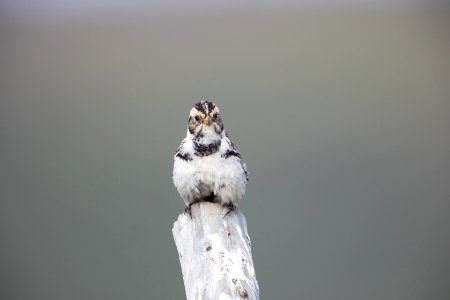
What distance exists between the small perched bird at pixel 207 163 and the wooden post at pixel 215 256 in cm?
24

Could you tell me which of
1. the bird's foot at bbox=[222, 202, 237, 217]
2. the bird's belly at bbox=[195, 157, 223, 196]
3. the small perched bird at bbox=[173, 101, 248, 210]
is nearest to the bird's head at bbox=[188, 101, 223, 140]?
the small perched bird at bbox=[173, 101, 248, 210]

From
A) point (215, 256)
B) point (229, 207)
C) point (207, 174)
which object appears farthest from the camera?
point (207, 174)

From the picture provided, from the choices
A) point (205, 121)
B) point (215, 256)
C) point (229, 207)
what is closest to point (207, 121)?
point (205, 121)

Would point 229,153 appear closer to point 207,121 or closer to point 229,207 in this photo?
point 207,121

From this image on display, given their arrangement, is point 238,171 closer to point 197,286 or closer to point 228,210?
point 228,210

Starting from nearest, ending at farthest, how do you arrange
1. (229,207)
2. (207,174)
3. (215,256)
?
(215,256)
(229,207)
(207,174)

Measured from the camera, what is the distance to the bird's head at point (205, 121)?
8.41ft

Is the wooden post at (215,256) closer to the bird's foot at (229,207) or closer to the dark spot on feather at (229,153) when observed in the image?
the bird's foot at (229,207)

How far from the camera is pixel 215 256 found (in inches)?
77.6

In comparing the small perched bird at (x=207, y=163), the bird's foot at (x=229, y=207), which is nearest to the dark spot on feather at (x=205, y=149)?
the small perched bird at (x=207, y=163)

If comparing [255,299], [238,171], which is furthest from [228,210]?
[255,299]

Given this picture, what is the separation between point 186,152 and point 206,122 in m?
0.15

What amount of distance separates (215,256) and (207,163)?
67 centimetres

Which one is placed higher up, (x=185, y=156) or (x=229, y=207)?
(x=185, y=156)
